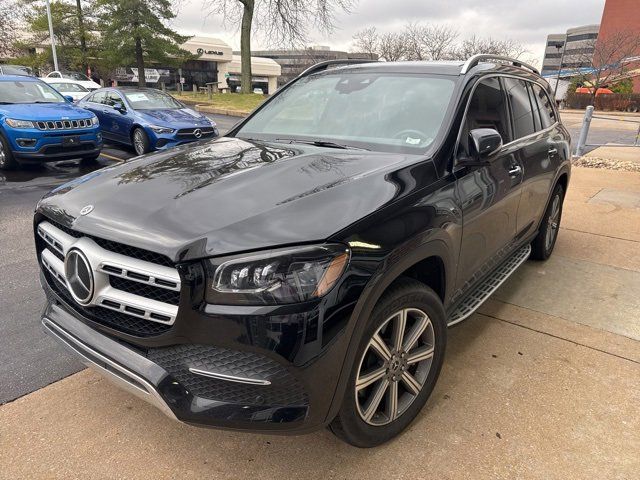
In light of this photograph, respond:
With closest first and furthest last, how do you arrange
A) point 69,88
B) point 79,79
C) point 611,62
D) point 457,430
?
point 457,430, point 69,88, point 79,79, point 611,62

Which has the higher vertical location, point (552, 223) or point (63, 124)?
point (63, 124)

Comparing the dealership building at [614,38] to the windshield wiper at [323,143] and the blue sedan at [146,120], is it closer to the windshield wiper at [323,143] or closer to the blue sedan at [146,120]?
the blue sedan at [146,120]

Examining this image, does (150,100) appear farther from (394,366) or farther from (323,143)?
(394,366)

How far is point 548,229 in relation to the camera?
458cm

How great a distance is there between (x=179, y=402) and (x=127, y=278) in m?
0.52

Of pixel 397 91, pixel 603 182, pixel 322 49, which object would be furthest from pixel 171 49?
pixel 322 49

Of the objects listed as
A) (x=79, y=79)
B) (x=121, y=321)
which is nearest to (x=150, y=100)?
(x=121, y=321)

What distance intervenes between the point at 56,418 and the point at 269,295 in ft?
5.27

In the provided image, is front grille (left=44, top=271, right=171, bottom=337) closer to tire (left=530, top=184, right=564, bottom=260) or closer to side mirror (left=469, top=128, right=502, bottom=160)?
side mirror (left=469, top=128, right=502, bottom=160)

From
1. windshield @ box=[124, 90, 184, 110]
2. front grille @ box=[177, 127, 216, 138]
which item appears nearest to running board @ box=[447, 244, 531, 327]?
front grille @ box=[177, 127, 216, 138]

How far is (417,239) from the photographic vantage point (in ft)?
7.17

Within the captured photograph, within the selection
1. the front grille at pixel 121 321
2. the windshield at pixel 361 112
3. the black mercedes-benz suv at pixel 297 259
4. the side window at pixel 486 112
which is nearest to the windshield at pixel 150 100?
the windshield at pixel 361 112

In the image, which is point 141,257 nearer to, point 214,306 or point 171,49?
point 214,306

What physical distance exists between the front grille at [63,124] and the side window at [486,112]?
24.6 ft
